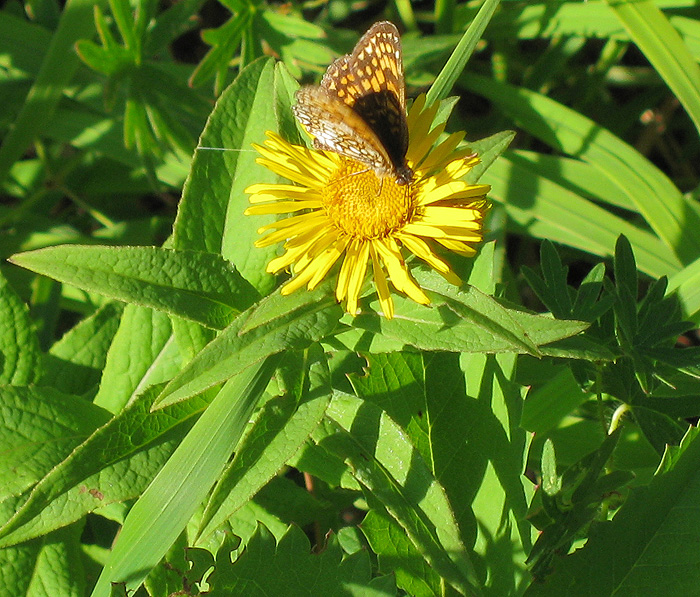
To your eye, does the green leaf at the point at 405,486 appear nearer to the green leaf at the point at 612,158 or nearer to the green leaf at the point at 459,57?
the green leaf at the point at 459,57

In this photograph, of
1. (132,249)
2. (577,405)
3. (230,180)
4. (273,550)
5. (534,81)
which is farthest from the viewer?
(534,81)

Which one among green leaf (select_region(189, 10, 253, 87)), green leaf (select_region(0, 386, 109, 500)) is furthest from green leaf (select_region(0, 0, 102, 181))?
green leaf (select_region(0, 386, 109, 500))

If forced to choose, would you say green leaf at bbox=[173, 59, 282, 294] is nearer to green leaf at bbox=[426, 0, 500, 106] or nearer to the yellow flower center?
the yellow flower center

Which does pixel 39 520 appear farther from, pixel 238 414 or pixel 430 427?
pixel 430 427

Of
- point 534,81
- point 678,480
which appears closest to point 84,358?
point 678,480

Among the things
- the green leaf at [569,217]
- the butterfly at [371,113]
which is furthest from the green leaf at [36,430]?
the green leaf at [569,217]

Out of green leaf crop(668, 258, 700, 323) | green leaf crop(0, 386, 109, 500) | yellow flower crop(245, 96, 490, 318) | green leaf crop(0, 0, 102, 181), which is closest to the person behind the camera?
yellow flower crop(245, 96, 490, 318)
